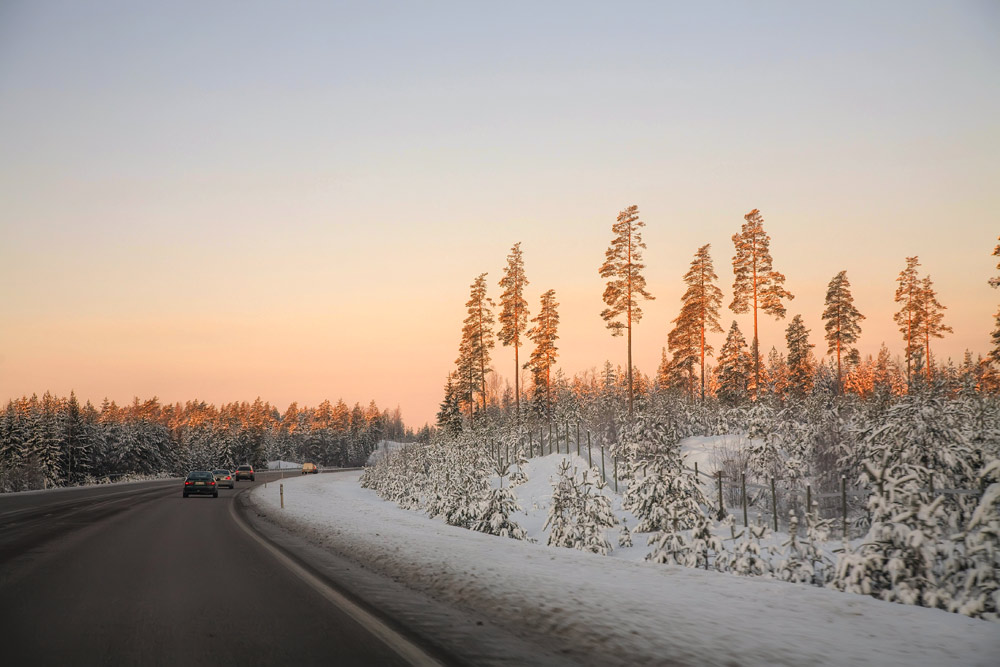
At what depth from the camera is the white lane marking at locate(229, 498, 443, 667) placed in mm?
6047

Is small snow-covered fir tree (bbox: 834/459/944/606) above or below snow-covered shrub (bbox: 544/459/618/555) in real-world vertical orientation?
above

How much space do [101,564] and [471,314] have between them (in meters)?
65.1

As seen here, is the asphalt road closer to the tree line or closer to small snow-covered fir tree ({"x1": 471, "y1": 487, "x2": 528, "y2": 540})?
small snow-covered fir tree ({"x1": 471, "y1": 487, "x2": 528, "y2": 540})

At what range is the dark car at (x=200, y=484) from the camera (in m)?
38.1

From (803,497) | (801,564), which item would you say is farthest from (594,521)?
(803,497)

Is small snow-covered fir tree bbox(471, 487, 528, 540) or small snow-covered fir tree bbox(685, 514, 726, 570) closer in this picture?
small snow-covered fir tree bbox(685, 514, 726, 570)

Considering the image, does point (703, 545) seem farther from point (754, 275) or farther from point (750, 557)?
point (754, 275)

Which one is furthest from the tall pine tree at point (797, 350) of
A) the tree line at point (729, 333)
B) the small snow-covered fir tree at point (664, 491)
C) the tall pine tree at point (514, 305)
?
the small snow-covered fir tree at point (664, 491)

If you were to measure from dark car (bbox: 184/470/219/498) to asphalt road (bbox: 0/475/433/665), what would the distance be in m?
22.7

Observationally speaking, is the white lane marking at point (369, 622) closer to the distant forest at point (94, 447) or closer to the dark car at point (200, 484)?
the dark car at point (200, 484)

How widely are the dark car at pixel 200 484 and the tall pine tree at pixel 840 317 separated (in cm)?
6243

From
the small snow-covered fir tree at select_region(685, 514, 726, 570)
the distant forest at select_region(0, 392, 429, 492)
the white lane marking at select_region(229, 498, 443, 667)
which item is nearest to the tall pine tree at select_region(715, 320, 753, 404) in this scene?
the distant forest at select_region(0, 392, 429, 492)

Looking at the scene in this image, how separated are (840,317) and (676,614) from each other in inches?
2996

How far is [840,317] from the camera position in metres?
75.6
